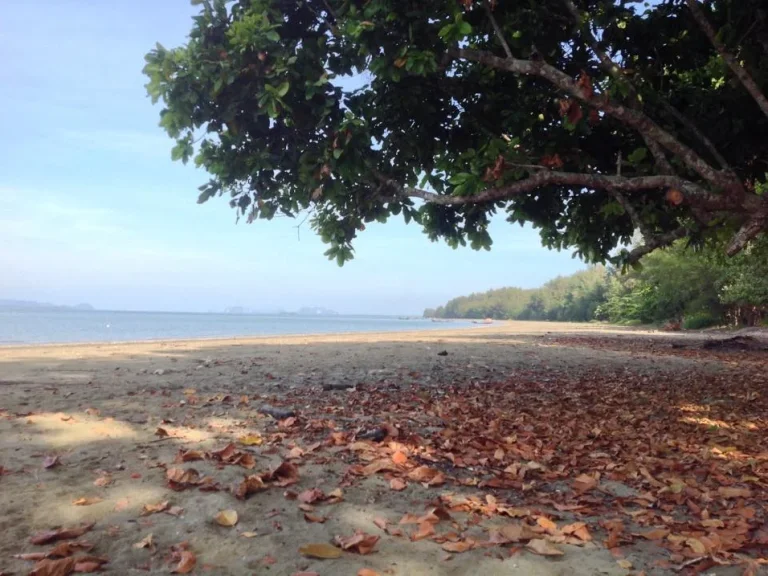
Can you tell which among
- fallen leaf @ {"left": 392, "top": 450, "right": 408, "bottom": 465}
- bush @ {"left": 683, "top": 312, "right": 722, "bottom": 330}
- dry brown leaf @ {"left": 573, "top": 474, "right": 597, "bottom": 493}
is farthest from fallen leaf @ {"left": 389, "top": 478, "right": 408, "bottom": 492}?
bush @ {"left": 683, "top": 312, "right": 722, "bottom": 330}

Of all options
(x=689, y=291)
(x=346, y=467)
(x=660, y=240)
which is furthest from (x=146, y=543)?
→ (x=689, y=291)

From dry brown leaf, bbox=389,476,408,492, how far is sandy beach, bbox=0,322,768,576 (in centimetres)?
1

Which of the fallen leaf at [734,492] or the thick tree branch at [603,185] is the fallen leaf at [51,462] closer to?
the fallen leaf at [734,492]

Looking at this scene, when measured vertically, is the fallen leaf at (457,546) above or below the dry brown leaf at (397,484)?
below

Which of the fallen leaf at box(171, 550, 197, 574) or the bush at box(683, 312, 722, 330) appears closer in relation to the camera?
the fallen leaf at box(171, 550, 197, 574)

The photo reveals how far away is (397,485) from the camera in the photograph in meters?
3.46

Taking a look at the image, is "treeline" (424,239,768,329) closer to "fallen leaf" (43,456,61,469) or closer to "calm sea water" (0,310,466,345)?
"fallen leaf" (43,456,61,469)

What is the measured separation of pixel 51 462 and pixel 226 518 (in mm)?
1536

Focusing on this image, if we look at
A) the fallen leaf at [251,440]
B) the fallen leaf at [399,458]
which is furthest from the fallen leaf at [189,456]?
the fallen leaf at [399,458]

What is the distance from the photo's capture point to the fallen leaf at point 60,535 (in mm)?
2502


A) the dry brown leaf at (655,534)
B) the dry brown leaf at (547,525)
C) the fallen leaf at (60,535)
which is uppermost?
the fallen leaf at (60,535)

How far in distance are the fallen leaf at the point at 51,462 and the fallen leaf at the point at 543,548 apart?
3.04m

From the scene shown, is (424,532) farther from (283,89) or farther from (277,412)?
(283,89)

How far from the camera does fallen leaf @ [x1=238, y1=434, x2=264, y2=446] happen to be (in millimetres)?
4156
